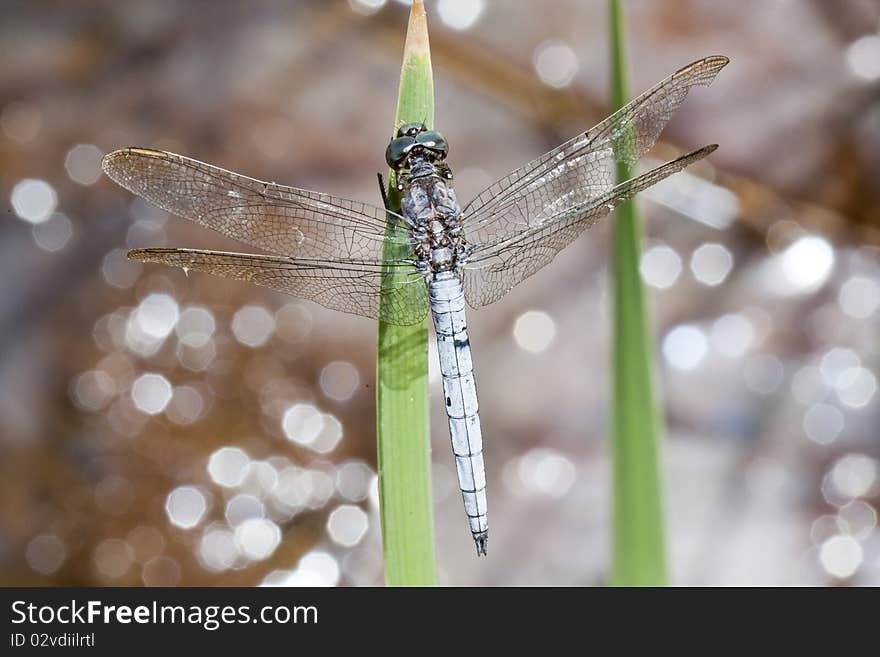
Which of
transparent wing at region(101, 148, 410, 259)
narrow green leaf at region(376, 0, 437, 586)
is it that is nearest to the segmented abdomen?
transparent wing at region(101, 148, 410, 259)

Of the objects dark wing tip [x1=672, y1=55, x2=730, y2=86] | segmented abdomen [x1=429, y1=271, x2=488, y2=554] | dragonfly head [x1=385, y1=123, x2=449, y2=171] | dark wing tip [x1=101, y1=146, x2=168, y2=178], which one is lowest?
segmented abdomen [x1=429, y1=271, x2=488, y2=554]

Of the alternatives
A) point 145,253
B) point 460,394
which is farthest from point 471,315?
point 145,253

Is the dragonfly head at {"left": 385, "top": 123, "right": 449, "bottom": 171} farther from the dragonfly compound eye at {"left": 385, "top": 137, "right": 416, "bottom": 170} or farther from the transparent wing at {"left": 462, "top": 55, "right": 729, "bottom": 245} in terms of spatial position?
the transparent wing at {"left": 462, "top": 55, "right": 729, "bottom": 245}

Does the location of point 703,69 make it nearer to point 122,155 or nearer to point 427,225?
point 427,225

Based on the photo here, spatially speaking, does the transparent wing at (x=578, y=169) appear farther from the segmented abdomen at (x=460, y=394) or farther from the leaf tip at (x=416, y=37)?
the leaf tip at (x=416, y=37)

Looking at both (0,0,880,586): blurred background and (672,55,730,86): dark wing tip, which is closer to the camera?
(672,55,730,86): dark wing tip

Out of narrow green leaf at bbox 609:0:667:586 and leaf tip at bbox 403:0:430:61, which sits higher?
leaf tip at bbox 403:0:430:61

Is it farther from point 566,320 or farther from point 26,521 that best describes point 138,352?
point 566,320
